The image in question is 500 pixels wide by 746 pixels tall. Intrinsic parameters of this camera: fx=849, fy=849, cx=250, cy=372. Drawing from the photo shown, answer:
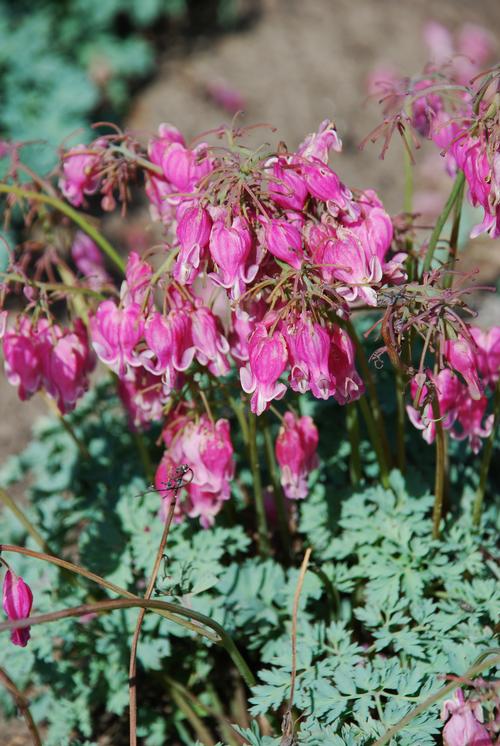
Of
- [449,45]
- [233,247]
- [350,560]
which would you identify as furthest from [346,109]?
[233,247]

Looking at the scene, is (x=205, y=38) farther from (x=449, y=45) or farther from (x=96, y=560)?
(x=96, y=560)

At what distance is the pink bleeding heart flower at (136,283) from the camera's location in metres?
1.88

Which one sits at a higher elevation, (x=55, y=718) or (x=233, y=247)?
(x=233, y=247)

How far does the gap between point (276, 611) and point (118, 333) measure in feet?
3.04

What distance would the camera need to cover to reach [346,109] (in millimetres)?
6184

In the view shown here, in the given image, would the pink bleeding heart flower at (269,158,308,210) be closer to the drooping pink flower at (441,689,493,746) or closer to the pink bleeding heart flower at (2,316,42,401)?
the pink bleeding heart flower at (2,316,42,401)

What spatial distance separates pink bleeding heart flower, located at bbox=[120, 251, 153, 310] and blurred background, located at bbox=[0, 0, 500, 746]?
3.21m

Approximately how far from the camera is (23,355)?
6.75 feet

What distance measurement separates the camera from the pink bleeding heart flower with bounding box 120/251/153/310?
1.88 meters

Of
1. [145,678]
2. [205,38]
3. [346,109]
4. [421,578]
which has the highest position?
[205,38]

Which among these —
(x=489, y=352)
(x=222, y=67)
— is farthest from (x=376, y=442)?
(x=222, y=67)

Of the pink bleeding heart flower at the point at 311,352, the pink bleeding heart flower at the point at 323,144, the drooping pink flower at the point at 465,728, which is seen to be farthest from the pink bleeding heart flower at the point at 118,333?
the drooping pink flower at the point at 465,728

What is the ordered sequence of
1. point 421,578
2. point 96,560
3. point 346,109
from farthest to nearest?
point 346,109, point 96,560, point 421,578

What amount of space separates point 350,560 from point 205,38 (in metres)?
5.24
